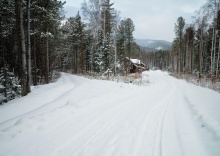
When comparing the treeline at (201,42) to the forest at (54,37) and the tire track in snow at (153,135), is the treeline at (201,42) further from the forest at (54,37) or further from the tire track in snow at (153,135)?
the tire track in snow at (153,135)

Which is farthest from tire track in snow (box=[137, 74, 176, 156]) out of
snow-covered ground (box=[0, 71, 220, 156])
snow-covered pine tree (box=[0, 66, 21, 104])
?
snow-covered pine tree (box=[0, 66, 21, 104])

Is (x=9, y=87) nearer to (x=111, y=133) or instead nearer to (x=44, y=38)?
(x=44, y=38)

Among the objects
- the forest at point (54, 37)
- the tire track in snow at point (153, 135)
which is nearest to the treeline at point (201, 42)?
the forest at point (54, 37)

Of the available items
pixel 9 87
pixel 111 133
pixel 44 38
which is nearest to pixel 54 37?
pixel 44 38

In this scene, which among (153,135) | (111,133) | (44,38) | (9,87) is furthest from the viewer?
(44,38)

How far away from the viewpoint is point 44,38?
21328 mm

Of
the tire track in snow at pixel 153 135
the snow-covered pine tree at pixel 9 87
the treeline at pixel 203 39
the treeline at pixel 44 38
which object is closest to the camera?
the tire track in snow at pixel 153 135

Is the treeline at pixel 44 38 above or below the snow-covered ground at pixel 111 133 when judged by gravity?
above

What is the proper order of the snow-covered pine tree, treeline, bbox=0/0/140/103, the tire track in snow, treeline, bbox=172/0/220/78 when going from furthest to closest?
treeline, bbox=172/0/220/78, the snow-covered pine tree, treeline, bbox=0/0/140/103, the tire track in snow

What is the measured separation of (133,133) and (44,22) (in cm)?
1667

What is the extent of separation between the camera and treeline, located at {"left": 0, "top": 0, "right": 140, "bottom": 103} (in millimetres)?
12580

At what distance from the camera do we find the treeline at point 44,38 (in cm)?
1258

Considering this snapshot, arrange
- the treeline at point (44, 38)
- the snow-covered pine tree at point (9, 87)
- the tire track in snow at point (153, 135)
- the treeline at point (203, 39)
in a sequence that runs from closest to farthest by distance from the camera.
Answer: the tire track in snow at point (153, 135)
the treeline at point (44, 38)
the snow-covered pine tree at point (9, 87)
the treeline at point (203, 39)

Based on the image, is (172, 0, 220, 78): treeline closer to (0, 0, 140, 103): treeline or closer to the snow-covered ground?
(0, 0, 140, 103): treeline
